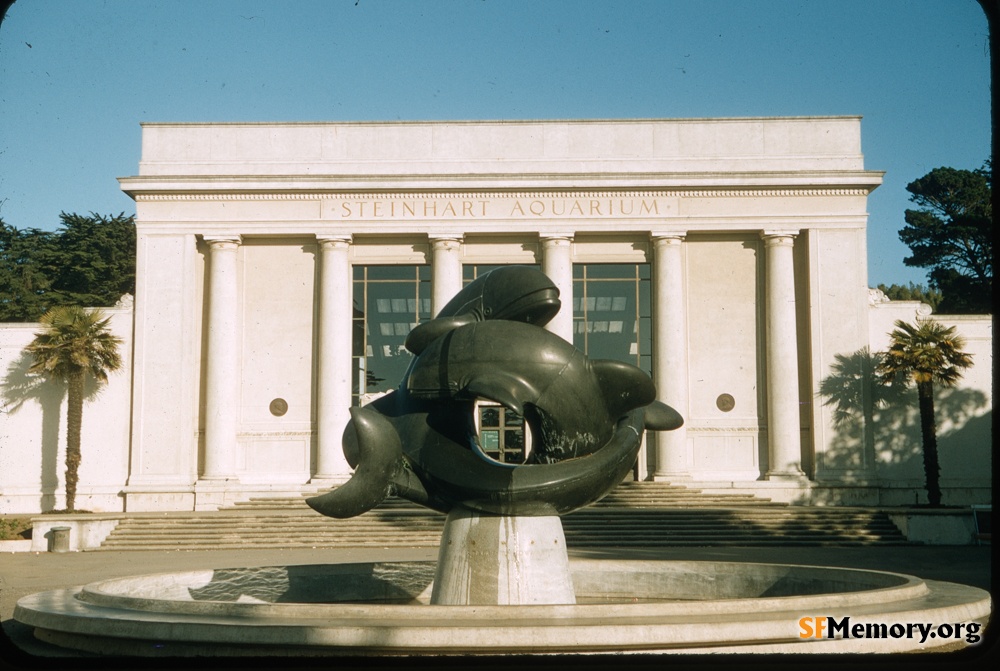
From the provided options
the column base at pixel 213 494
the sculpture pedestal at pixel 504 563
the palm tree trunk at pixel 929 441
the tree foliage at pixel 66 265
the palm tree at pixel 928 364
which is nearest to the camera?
the sculpture pedestal at pixel 504 563

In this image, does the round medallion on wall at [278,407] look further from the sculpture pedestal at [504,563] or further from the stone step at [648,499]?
the sculpture pedestal at [504,563]

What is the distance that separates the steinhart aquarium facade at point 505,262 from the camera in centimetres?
4022

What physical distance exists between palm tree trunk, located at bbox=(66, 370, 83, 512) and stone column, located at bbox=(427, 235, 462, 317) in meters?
12.0

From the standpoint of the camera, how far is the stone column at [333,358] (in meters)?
40.2

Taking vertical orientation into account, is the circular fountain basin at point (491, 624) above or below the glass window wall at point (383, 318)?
below

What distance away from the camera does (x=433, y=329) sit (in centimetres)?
1306

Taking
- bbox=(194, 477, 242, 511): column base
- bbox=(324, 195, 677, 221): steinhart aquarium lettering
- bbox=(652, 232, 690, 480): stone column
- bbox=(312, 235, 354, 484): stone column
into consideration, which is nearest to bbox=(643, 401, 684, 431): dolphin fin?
bbox=(652, 232, 690, 480): stone column

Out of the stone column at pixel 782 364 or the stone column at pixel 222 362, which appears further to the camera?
the stone column at pixel 222 362

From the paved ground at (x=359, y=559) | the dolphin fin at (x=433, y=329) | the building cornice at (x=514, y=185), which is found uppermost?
the building cornice at (x=514, y=185)

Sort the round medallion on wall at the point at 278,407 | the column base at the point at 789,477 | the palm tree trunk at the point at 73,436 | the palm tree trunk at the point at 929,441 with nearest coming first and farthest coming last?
1. the palm tree trunk at the point at 929,441
2. the palm tree trunk at the point at 73,436
3. the column base at the point at 789,477
4. the round medallion on wall at the point at 278,407

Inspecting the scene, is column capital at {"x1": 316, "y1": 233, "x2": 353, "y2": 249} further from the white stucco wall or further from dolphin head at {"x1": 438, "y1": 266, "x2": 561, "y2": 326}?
dolphin head at {"x1": 438, "y1": 266, "x2": 561, "y2": 326}

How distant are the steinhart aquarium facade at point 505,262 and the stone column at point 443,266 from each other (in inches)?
4.2

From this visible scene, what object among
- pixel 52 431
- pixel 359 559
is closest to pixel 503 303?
pixel 359 559

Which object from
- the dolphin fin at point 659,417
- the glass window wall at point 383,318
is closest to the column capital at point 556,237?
the glass window wall at point 383,318
